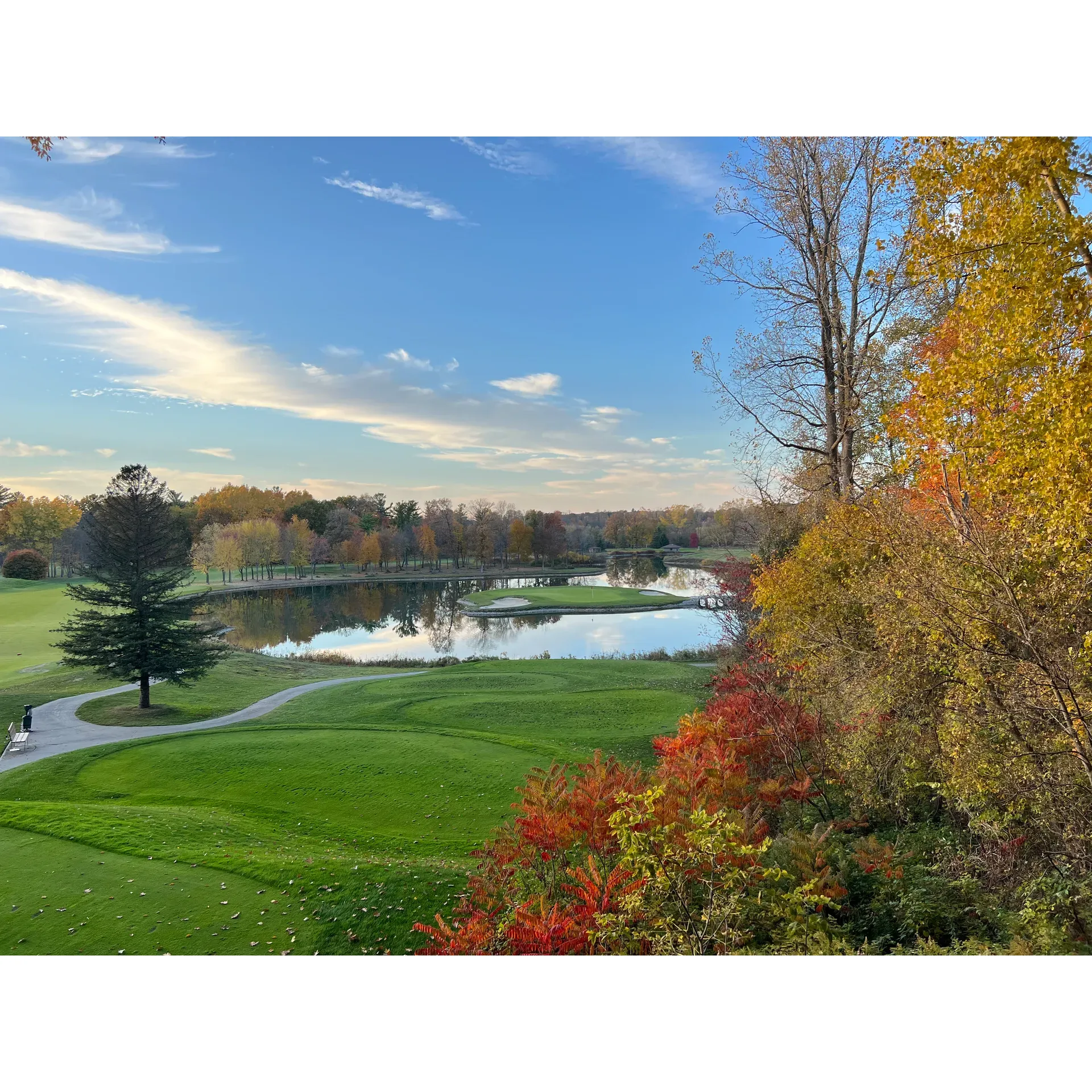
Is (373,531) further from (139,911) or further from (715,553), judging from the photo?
(139,911)

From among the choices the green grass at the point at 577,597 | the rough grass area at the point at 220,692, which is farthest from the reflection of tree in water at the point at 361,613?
the rough grass area at the point at 220,692

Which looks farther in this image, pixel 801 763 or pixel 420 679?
pixel 420 679

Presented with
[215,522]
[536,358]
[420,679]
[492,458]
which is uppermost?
[536,358]

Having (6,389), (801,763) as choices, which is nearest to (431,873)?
(801,763)

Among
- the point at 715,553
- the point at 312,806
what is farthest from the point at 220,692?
the point at 715,553

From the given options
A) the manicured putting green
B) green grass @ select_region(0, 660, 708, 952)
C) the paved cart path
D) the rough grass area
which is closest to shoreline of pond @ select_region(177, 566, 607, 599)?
the rough grass area

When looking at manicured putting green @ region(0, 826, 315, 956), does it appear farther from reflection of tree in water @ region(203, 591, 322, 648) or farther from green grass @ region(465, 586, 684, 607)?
green grass @ region(465, 586, 684, 607)
